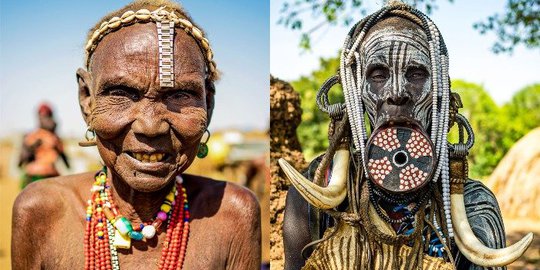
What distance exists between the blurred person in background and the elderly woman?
4696 mm

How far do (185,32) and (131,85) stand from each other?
0.97 feet

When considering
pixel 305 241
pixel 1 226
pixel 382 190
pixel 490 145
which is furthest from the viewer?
pixel 490 145

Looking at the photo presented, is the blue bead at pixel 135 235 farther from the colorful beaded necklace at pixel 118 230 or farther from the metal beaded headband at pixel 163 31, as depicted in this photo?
the metal beaded headband at pixel 163 31

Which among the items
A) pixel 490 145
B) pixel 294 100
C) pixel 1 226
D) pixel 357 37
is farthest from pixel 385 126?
pixel 490 145

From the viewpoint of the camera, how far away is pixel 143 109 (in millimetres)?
2252

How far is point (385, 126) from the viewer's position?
257 cm

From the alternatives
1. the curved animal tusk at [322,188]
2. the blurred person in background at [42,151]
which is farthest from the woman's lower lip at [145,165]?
the blurred person in background at [42,151]

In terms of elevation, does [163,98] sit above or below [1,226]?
above

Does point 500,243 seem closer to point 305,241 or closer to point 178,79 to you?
point 305,241

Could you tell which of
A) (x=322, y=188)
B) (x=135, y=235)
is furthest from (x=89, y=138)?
(x=322, y=188)

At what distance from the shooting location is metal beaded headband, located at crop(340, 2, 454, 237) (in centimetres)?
263

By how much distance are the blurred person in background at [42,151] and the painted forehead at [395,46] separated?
16.8 ft

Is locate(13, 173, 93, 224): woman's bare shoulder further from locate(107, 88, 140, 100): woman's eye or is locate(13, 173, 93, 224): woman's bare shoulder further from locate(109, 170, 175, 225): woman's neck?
locate(107, 88, 140, 100): woman's eye

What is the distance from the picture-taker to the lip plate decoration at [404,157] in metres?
2.55
